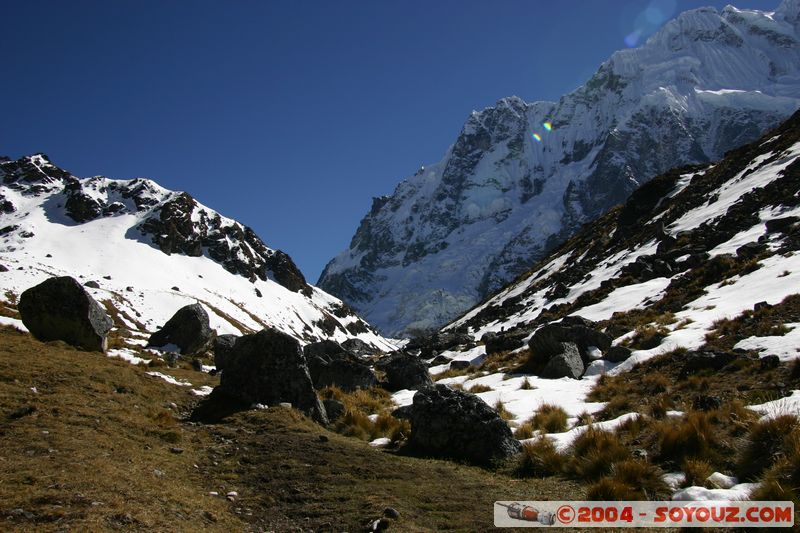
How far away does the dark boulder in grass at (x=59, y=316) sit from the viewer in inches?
738

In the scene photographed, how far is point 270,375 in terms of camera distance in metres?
14.2

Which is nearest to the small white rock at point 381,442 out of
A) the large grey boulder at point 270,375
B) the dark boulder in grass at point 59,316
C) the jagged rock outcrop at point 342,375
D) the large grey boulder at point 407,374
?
the large grey boulder at point 270,375

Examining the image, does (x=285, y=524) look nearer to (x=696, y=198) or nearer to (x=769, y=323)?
(x=769, y=323)

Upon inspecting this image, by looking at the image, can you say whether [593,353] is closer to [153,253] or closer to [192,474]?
[192,474]

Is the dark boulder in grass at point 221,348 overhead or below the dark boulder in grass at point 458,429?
overhead

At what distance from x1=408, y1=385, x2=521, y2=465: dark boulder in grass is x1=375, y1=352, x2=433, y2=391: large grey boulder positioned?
29.2 feet

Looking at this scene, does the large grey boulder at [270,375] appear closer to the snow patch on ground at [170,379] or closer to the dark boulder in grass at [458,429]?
the dark boulder in grass at [458,429]

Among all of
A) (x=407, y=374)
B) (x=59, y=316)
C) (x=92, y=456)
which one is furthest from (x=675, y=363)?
(x=59, y=316)

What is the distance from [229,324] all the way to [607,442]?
91.7 m

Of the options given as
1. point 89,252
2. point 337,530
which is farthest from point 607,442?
point 89,252

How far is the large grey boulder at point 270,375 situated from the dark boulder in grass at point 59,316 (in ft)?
26.9

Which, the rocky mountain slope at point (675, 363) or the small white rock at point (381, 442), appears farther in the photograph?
the small white rock at point (381, 442)

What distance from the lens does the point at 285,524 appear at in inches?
267

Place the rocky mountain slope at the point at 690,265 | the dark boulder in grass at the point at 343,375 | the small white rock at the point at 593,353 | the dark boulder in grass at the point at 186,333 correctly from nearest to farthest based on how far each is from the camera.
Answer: the rocky mountain slope at the point at 690,265 → the small white rock at the point at 593,353 → the dark boulder in grass at the point at 343,375 → the dark boulder in grass at the point at 186,333
